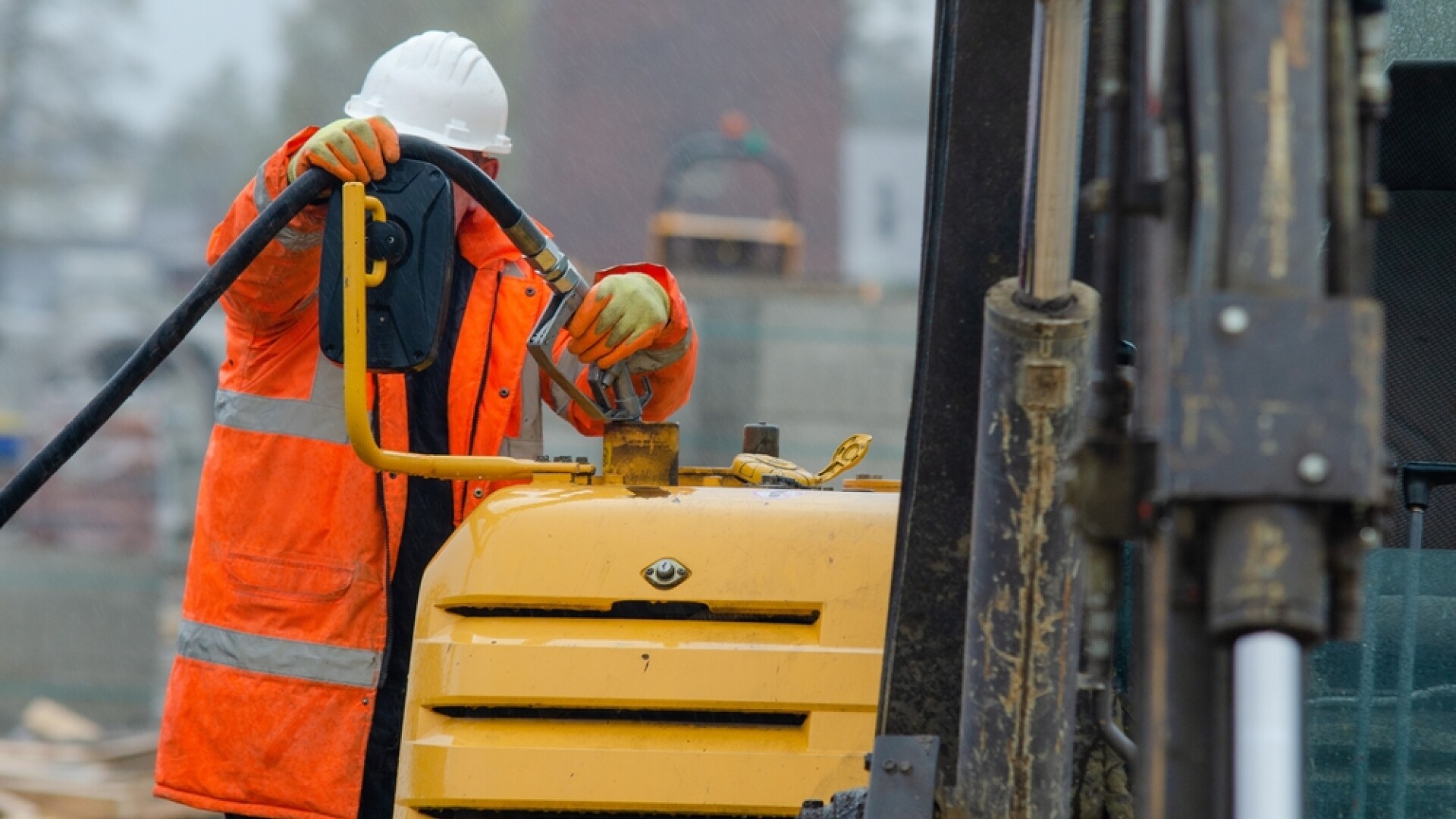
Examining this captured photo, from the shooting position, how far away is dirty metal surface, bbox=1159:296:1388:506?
1.16 meters

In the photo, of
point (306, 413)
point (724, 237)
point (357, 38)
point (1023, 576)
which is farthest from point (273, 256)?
point (357, 38)

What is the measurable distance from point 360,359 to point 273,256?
804 mm

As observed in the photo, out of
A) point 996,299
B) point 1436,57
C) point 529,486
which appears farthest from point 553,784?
point 1436,57

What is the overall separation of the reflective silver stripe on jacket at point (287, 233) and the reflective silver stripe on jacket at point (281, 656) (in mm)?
699

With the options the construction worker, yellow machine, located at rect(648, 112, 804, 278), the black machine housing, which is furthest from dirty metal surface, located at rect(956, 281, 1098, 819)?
yellow machine, located at rect(648, 112, 804, 278)

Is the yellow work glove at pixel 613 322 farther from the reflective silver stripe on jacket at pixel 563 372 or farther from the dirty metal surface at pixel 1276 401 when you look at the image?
the dirty metal surface at pixel 1276 401

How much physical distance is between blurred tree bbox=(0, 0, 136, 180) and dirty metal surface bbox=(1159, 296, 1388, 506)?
26.2m

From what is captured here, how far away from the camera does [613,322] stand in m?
2.72

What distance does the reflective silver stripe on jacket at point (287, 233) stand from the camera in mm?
2807

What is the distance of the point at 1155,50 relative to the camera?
1335 mm

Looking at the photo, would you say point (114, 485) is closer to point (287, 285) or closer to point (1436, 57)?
point (287, 285)

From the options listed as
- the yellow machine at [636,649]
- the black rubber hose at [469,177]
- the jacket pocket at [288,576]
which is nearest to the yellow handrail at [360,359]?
the yellow machine at [636,649]

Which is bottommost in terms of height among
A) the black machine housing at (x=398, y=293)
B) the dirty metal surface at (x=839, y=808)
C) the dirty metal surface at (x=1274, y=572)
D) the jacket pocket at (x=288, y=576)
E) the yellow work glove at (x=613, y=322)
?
the dirty metal surface at (x=839, y=808)

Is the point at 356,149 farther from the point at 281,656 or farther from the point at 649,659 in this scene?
the point at 281,656
